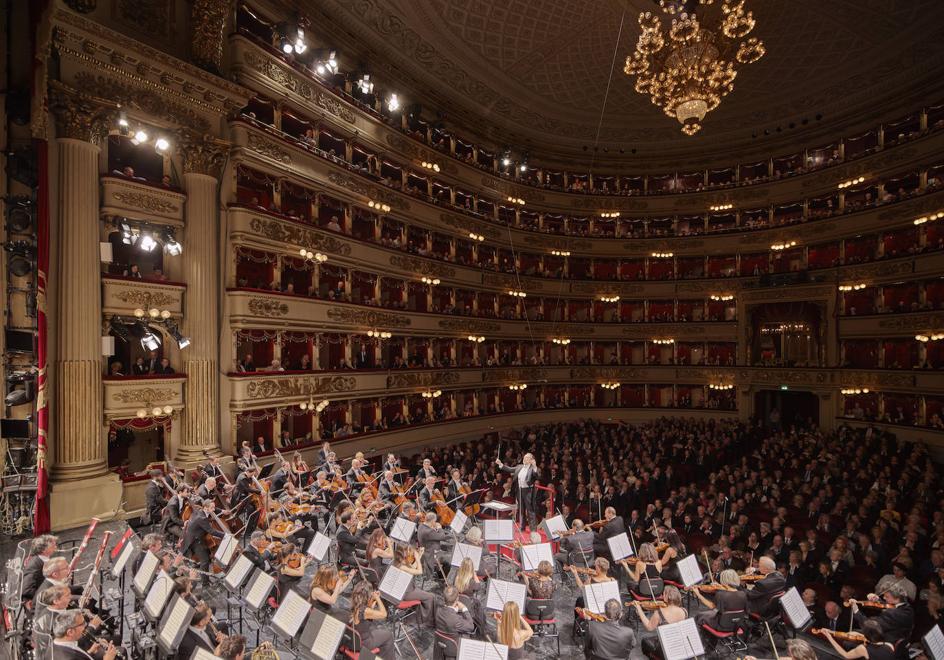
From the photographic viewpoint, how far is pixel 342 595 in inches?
387

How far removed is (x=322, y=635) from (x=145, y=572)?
3073 mm

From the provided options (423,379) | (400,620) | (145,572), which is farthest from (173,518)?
(423,379)

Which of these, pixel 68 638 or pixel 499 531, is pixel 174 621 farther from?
pixel 499 531

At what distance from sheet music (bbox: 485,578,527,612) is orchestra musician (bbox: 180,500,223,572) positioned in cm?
545

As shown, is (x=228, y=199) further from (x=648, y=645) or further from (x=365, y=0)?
(x=648, y=645)

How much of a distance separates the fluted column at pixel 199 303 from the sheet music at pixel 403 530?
7.46 meters

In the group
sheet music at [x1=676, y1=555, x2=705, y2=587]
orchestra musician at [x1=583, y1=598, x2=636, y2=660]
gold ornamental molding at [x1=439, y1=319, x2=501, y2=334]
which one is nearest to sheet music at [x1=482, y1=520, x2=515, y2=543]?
sheet music at [x1=676, y1=555, x2=705, y2=587]

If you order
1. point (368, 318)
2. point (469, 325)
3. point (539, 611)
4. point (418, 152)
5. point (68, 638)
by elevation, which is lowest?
point (539, 611)

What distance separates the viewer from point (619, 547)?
938 centimetres

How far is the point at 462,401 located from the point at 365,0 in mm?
17738

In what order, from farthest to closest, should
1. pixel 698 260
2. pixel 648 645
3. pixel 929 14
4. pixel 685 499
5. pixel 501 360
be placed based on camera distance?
pixel 698 260 < pixel 501 360 < pixel 929 14 < pixel 685 499 < pixel 648 645

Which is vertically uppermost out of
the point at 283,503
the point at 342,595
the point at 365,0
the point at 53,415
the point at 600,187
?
the point at 365,0

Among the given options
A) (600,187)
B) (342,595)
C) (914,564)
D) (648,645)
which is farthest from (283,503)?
(600,187)

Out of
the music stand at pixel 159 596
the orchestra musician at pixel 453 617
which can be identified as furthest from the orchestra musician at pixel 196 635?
the orchestra musician at pixel 453 617
